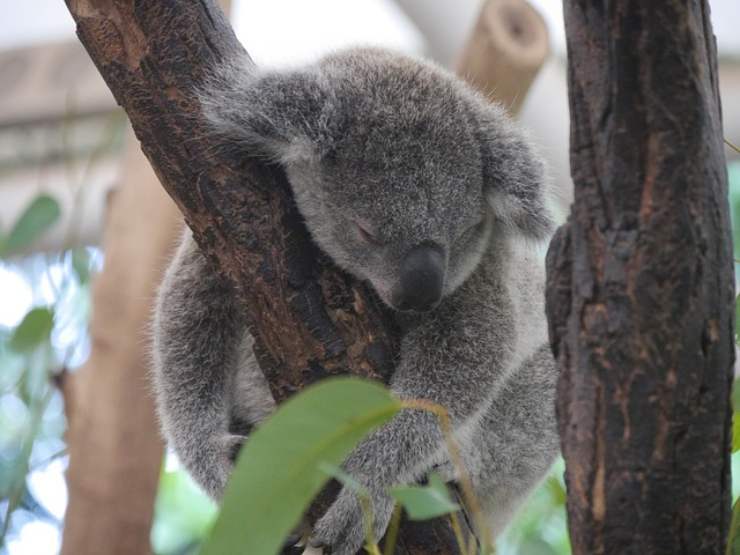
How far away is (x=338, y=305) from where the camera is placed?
2.47 meters

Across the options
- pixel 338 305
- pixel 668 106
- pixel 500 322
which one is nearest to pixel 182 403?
pixel 338 305

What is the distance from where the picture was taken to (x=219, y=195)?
235 cm

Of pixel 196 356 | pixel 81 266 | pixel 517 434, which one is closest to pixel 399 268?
pixel 196 356

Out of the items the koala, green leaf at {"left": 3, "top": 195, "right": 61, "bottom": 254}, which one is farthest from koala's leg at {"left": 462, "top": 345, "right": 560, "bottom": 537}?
green leaf at {"left": 3, "top": 195, "right": 61, "bottom": 254}

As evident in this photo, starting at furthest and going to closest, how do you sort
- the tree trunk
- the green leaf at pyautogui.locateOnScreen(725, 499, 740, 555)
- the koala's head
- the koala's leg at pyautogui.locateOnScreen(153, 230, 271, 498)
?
the tree trunk < the koala's leg at pyautogui.locateOnScreen(153, 230, 271, 498) < the koala's head < the green leaf at pyautogui.locateOnScreen(725, 499, 740, 555)

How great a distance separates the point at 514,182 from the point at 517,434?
0.84 m

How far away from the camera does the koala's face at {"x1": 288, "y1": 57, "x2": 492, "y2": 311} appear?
260 cm

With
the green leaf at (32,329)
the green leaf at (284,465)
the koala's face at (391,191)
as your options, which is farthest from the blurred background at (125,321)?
the green leaf at (284,465)

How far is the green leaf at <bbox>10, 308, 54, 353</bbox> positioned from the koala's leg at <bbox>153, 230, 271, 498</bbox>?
38 centimetres

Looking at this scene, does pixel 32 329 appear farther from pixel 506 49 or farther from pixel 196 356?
pixel 506 49

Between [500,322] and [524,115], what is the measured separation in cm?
343

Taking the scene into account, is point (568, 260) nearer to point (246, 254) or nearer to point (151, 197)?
point (246, 254)

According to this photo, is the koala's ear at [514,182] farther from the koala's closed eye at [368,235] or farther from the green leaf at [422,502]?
the green leaf at [422,502]

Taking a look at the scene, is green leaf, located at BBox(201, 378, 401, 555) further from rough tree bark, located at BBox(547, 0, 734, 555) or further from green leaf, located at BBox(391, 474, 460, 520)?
rough tree bark, located at BBox(547, 0, 734, 555)
